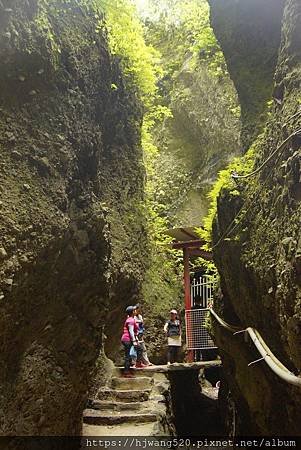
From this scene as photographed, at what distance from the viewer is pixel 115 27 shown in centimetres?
1077

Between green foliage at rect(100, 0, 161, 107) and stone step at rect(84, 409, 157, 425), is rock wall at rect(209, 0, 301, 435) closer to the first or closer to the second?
stone step at rect(84, 409, 157, 425)

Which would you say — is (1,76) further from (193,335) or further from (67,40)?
(193,335)

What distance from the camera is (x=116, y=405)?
982 cm

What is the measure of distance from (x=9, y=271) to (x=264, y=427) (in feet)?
17.7

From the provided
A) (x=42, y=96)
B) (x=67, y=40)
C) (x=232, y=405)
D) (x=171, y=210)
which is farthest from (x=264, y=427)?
(x=171, y=210)

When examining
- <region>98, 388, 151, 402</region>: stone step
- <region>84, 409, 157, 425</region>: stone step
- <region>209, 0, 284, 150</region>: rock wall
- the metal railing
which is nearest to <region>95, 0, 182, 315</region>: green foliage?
<region>209, 0, 284, 150</region>: rock wall

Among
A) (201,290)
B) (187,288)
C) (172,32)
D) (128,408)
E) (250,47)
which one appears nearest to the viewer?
(250,47)

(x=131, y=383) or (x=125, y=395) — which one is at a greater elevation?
(x=131, y=383)

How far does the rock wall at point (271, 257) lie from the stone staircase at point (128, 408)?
192 centimetres

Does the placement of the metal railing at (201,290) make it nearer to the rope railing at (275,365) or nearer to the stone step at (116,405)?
the stone step at (116,405)

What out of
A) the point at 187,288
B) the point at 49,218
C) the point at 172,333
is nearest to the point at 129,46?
the point at 49,218

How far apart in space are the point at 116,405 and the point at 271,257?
19.1 ft

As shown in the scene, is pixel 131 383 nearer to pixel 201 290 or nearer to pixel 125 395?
pixel 125 395

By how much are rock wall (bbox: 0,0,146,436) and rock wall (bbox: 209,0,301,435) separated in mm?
2239
